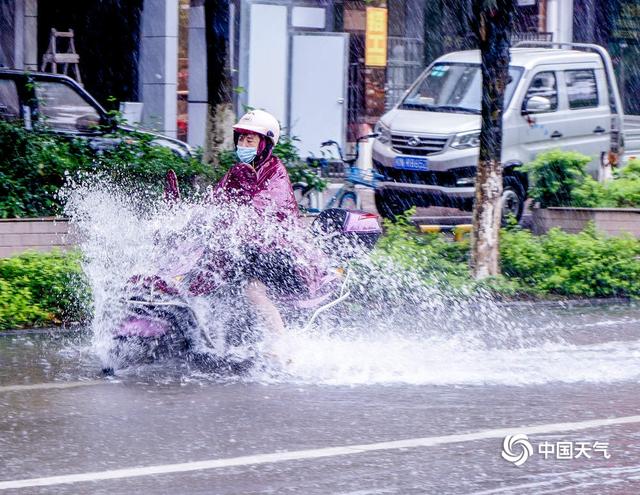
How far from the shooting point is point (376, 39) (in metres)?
23.4

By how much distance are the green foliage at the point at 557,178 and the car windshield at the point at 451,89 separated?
2.27 metres

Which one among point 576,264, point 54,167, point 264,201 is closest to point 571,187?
point 576,264

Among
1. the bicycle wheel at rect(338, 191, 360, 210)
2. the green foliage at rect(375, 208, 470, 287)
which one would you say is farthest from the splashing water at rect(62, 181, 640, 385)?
the bicycle wheel at rect(338, 191, 360, 210)

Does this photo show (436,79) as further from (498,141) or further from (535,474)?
(535,474)

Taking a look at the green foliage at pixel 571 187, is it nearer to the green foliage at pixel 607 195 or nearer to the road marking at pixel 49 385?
the green foliage at pixel 607 195

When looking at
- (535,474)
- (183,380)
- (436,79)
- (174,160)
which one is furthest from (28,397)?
(436,79)

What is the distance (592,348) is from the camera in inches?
360

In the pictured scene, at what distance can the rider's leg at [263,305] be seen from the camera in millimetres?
7910

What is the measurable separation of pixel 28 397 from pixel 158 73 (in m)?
13.4

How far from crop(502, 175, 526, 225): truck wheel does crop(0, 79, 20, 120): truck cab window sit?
5.87m

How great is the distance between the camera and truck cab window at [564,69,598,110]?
1703 cm

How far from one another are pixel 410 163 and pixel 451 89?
1.51m

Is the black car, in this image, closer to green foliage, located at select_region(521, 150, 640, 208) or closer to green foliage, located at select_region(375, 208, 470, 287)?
green foliage, located at select_region(375, 208, 470, 287)

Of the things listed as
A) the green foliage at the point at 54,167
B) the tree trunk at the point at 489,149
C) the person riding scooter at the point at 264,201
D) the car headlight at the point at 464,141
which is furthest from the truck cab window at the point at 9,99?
the person riding scooter at the point at 264,201
